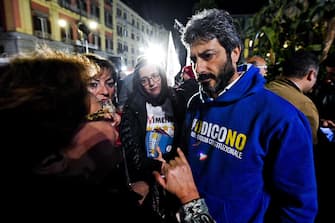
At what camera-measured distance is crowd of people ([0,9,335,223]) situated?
73 centimetres

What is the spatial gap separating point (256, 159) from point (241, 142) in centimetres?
13

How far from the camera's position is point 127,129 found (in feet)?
9.06

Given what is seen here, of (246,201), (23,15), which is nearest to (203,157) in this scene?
(246,201)

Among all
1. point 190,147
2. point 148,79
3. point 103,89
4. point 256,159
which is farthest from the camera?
point 148,79

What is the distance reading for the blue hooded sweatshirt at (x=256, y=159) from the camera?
1.21 metres

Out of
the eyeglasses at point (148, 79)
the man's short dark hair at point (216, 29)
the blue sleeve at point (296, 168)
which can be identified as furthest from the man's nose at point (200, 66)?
the eyeglasses at point (148, 79)

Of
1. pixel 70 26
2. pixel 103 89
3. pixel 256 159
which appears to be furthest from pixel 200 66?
pixel 70 26

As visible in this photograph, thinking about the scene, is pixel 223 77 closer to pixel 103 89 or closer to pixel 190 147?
pixel 190 147

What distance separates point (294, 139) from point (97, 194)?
1.07 m

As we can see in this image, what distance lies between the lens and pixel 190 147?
5.52ft

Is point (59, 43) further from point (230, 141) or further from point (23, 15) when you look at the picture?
point (230, 141)

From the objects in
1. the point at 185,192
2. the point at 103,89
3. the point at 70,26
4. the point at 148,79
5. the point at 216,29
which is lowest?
the point at 185,192

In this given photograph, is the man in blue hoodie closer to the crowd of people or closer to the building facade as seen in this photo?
the crowd of people

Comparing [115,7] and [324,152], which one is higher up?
[115,7]
